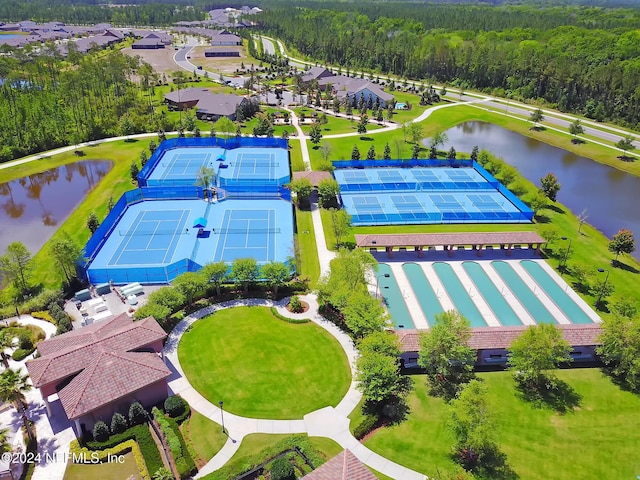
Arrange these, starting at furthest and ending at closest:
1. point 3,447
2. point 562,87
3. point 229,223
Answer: point 562,87 → point 229,223 → point 3,447

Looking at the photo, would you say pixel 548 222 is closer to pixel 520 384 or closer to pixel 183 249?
pixel 520 384

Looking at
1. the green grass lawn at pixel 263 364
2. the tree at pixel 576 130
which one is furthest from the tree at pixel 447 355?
the tree at pixel 576 130

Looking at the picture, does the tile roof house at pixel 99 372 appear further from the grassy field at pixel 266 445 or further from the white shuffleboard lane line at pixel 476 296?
the white shuffleboard lane line at pixel 476 296

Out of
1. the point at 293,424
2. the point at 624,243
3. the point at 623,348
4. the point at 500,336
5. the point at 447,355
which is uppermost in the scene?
the point at 624,243

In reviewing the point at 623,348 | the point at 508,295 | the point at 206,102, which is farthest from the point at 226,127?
the point at 623,348

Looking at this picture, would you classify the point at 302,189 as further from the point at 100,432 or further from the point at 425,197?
the point at 100,432

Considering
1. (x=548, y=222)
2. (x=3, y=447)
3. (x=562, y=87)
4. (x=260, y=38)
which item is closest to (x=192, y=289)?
(x=3, y=447)

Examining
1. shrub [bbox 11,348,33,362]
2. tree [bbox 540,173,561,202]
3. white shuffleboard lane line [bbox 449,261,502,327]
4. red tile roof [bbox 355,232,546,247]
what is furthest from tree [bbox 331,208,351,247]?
tree [bbox 540,173,561,202]
